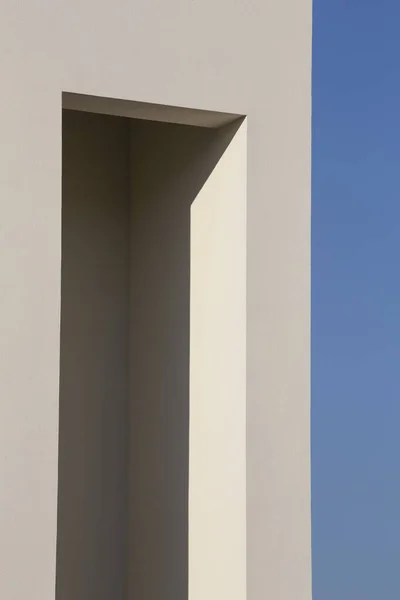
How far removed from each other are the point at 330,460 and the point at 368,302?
4.50 feet

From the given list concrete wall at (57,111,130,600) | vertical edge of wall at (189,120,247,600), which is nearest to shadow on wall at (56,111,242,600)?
concrete wall at (57,111,130,600)

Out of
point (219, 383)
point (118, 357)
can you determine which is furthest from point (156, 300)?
point (219, 383)

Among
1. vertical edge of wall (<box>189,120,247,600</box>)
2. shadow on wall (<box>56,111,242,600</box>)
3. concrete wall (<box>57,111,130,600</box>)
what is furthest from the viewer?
concrete wall (<box>57,111,130,600</box>)

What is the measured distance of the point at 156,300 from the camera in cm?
552

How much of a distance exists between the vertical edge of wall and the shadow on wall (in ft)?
0.86

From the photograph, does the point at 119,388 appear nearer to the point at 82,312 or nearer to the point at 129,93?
the point at 82,312

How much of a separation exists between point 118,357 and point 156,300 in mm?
518

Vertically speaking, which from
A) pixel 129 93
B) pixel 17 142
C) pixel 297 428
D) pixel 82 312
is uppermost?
pixel 129 93

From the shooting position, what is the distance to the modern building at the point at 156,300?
4176 mm

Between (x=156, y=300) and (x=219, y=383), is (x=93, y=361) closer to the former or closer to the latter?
(x=156, y=300)

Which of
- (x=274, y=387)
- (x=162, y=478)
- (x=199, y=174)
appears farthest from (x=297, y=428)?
(x=199, y=174)

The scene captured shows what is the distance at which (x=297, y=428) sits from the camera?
480 cm

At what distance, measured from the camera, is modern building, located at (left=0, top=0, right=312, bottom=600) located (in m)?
4.18

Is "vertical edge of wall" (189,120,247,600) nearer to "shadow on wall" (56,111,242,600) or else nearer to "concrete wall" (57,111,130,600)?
"shadow on wall" (56,111,242,600)
